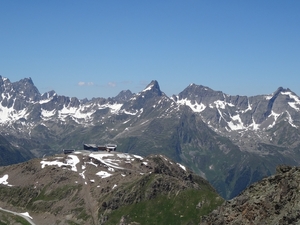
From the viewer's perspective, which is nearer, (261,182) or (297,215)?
(297,215)

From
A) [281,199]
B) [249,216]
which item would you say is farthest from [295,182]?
[249,216]

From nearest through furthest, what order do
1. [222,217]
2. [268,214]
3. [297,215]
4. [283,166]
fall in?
[297,215] < [268,214] < [222,217] < [283,166]

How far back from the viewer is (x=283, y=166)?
73812mm

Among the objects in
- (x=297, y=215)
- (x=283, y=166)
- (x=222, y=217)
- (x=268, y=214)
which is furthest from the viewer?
(x=283, y=166)

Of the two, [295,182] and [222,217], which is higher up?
[295,182]

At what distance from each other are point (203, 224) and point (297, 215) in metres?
19.5

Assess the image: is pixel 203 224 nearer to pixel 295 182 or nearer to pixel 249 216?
pixel 249 216

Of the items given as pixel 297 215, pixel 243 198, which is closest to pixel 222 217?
pixel 243 198

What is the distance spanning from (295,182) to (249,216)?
8.23 m

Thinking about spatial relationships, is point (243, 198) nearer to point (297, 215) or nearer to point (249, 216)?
point (249, 216)

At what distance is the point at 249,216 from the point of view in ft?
209

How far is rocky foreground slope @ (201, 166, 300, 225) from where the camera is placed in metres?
60.6

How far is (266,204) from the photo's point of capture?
6362 centimetres

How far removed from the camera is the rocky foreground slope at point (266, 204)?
60.6m
